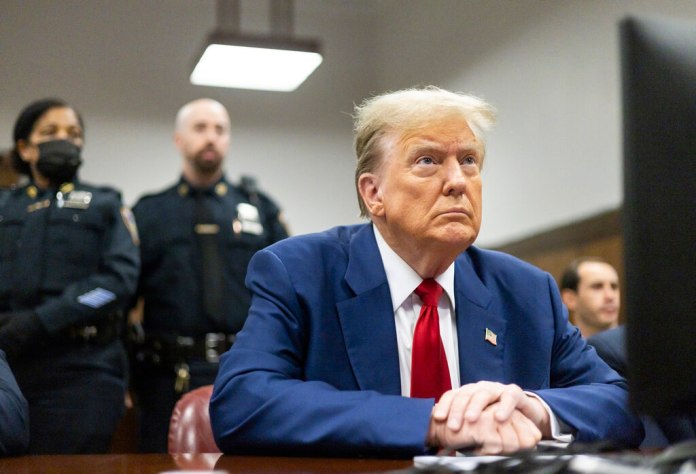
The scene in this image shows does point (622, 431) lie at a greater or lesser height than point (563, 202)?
lesser

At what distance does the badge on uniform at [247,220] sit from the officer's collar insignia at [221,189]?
0.39 ft

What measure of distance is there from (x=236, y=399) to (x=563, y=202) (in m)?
4.62

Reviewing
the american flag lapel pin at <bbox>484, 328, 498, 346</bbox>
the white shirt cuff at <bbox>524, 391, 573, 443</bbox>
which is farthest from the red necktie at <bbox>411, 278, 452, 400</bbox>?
the white shirt cuff at <bbox>524, 391, 573, 443</bbox>

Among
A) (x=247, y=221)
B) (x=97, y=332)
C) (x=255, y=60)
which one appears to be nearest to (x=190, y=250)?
(x=247, y=221)

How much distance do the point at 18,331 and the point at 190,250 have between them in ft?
3.53

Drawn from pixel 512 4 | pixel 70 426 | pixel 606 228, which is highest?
pixel 512 4

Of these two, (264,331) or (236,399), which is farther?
(264,331)

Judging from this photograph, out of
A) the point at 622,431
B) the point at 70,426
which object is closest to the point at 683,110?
the point at 622,431

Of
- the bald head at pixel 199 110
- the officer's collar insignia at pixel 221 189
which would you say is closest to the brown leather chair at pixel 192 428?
the officer's collar insignia at pixel 221 189

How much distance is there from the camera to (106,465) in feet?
4.37

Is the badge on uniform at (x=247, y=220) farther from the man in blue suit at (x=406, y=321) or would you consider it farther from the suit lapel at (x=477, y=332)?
the suit lapel at (x=477, y=332)

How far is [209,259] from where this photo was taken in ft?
13.7

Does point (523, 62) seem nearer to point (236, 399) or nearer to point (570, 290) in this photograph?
point (570, 290)

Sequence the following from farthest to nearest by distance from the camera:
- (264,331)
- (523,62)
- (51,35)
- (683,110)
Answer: (51,35) < (523,62) < (264,331) < (683,110)
